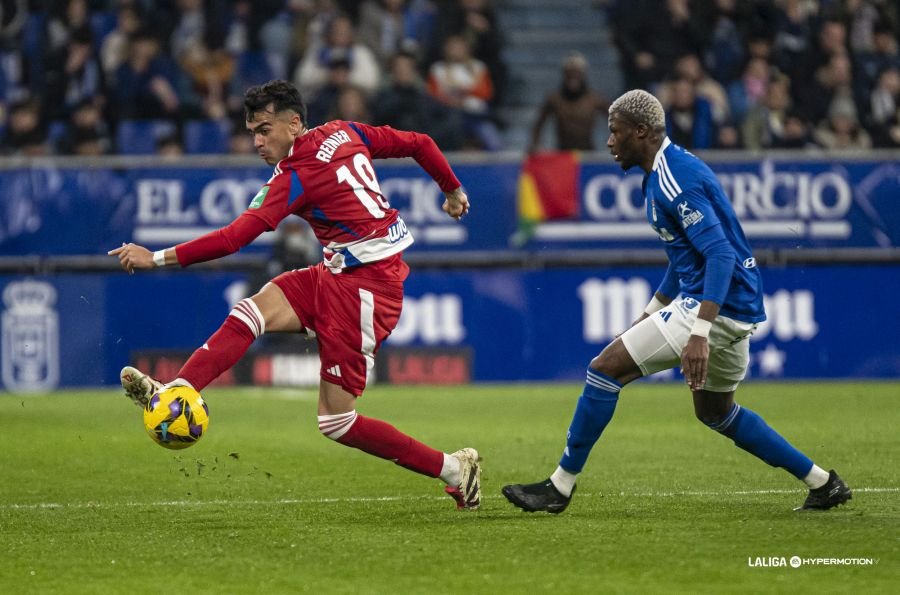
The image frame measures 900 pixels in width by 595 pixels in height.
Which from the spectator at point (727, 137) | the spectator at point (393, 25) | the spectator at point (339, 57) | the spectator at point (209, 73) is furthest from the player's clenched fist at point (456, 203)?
the spectator at point (393, 25)

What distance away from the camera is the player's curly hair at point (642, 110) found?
7.01 meters

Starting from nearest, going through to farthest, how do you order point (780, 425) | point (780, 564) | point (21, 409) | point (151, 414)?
point (780, 564)
point (151, 414)
point (780, 425)
point (21, 409)

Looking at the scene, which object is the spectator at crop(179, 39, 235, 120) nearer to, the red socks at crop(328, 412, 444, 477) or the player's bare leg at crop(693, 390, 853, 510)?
the red socks at crop(328, 412, 444, 477)

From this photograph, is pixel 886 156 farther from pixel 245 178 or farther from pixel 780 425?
pixel 245 178

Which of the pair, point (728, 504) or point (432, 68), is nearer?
point (728, 504)

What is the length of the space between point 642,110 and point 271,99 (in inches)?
67.9

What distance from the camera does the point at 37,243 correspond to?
51.5 feet

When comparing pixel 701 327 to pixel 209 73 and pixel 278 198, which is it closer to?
pixel 278 198

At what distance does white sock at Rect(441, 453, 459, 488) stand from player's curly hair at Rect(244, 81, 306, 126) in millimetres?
1796

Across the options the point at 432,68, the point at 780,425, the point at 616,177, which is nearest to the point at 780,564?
the point at 780,425

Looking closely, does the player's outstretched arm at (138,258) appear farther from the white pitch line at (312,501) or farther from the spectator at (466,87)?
the spectator at (466,87)

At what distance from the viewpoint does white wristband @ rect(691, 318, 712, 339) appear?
265 inches

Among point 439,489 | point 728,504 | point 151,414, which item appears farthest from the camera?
point 439,489

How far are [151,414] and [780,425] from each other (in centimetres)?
600
